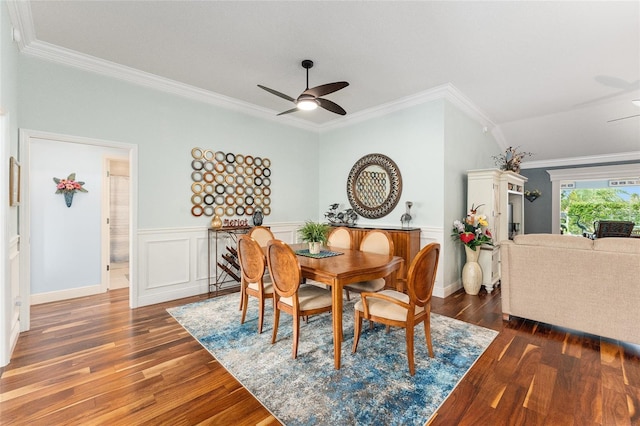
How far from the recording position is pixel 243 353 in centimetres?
246

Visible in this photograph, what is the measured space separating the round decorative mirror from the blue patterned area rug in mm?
1926

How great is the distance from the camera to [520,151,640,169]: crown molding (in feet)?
19.8

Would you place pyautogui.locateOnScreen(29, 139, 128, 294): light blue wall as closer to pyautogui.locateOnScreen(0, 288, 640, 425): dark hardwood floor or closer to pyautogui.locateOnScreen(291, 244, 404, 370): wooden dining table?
pyautogui.locateOnScreen(0, 288, 640, 425): dark hardwood floor

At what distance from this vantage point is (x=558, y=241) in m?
2.82

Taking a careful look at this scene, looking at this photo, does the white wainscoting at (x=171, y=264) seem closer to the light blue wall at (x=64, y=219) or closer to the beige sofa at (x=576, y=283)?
the light blue wall at (x=64, y=219)

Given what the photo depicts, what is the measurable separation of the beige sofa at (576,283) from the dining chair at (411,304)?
1356 mm

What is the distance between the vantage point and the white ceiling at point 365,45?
241 centimetres

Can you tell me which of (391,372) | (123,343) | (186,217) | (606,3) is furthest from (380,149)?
(123,343)

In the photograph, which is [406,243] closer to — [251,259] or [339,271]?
[339,271]

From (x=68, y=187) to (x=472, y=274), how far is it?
5680mm

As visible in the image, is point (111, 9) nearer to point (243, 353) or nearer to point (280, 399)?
point (243, 353)

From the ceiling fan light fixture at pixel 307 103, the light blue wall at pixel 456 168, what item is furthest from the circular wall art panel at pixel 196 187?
the light blue wall at pixel 456 168

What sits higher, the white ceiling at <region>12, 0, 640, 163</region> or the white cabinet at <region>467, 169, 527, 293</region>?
the white ceiling at <region>12, 0, 640, 163</region>

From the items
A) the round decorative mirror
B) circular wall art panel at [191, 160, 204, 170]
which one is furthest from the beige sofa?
circular wall art panel at [191, 160, 204, 170]
